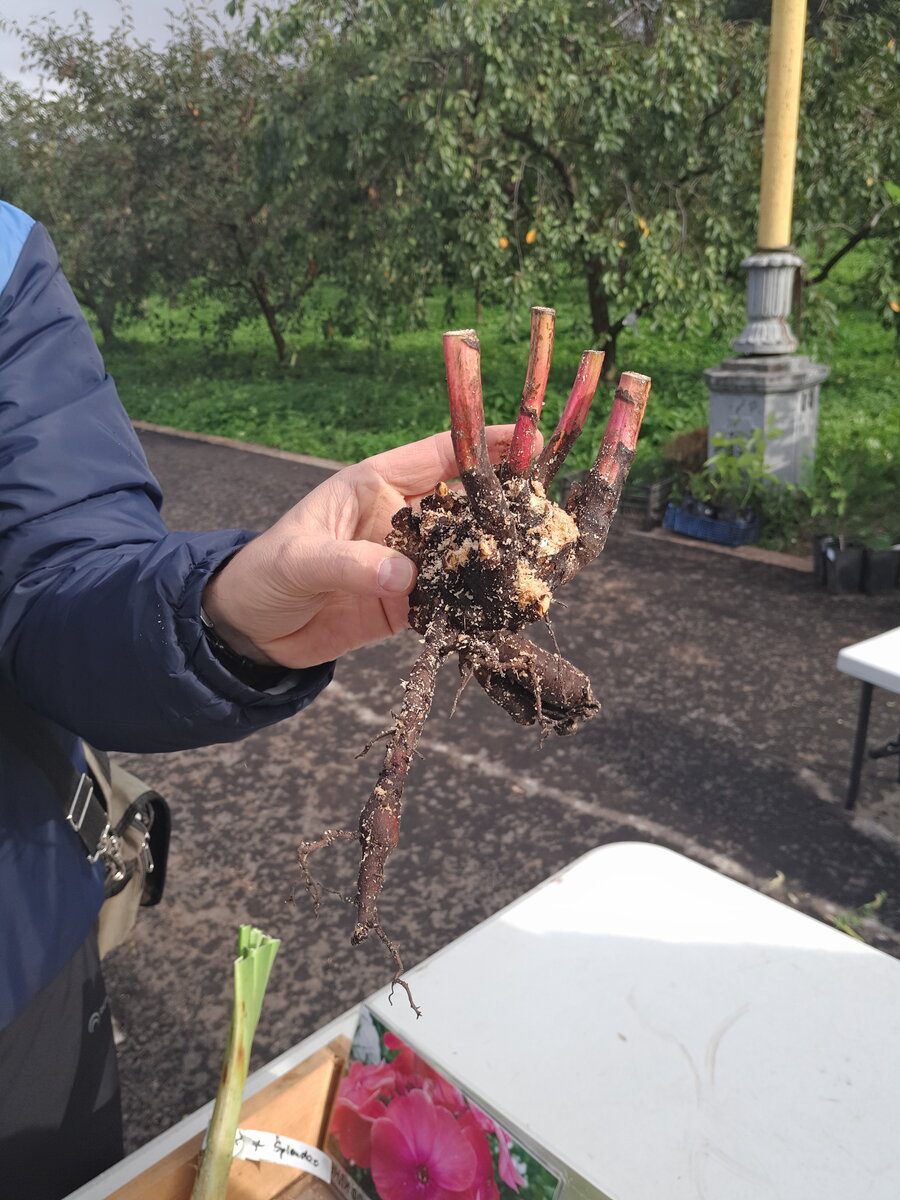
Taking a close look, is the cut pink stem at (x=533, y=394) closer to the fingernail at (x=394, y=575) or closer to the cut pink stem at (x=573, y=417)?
the cut pink stem at (x=573, y=417)

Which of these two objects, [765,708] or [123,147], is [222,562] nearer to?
[765,708]

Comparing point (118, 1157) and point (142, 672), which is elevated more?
point (142, 672)

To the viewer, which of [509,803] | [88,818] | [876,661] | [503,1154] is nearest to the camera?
[503,1154]

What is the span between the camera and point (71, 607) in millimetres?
1166

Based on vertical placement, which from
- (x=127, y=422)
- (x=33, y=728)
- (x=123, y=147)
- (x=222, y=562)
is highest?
(x=123, y=147)

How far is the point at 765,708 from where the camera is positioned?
13.6ft

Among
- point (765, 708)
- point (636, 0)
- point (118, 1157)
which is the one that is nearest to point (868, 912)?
point (765, 708)

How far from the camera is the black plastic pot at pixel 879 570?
512 cm

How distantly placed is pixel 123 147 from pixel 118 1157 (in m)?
13.5

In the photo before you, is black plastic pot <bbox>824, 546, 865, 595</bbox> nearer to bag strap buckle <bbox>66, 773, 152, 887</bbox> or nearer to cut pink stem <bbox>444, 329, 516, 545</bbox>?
cut pink stem <bbox>444, 329, 516, 545</bbox>

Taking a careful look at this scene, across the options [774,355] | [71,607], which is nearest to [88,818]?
[71,607]

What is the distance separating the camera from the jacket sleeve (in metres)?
1.11

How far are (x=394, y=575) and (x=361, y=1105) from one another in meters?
0.80

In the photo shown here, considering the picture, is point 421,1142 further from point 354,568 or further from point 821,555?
point 821,555
